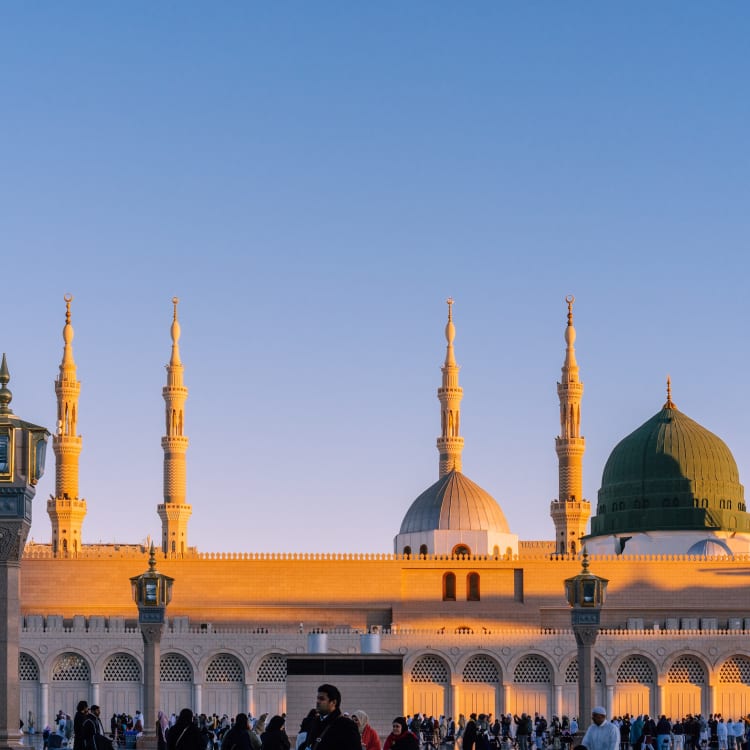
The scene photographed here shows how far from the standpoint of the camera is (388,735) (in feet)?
72.2

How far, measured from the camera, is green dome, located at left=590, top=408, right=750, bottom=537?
60.0 m

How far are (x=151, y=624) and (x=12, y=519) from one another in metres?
14.5

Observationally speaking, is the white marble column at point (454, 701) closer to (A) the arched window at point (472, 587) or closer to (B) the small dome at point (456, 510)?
(A) the arched window at point (472, 587)

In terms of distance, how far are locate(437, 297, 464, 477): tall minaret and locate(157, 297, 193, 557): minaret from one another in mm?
8677

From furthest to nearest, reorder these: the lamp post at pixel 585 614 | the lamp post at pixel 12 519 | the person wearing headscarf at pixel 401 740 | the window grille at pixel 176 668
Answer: the window grille at pixel 176 668 → the lamp post at pixel 585 614 → the lamp post at pixel 12 519 → the person wearing headscarf at pixel 401 740

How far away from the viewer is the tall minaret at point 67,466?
54000 mm

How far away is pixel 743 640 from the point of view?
48.0 meters

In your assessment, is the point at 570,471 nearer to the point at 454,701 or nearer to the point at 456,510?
the point at 456,510

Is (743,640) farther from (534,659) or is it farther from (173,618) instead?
(173,618)

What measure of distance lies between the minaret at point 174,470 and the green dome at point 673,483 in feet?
51.7

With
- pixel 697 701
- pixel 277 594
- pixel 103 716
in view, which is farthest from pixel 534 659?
pixel 103 716

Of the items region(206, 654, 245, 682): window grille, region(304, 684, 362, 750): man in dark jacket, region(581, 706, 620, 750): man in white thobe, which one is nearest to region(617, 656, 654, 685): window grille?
region(206, 654, 245, 682): window grille

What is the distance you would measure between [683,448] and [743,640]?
13633mm

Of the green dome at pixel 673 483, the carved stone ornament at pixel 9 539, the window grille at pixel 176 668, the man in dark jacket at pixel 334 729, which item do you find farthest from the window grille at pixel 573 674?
the man in dark jacket at pixel 334 729
